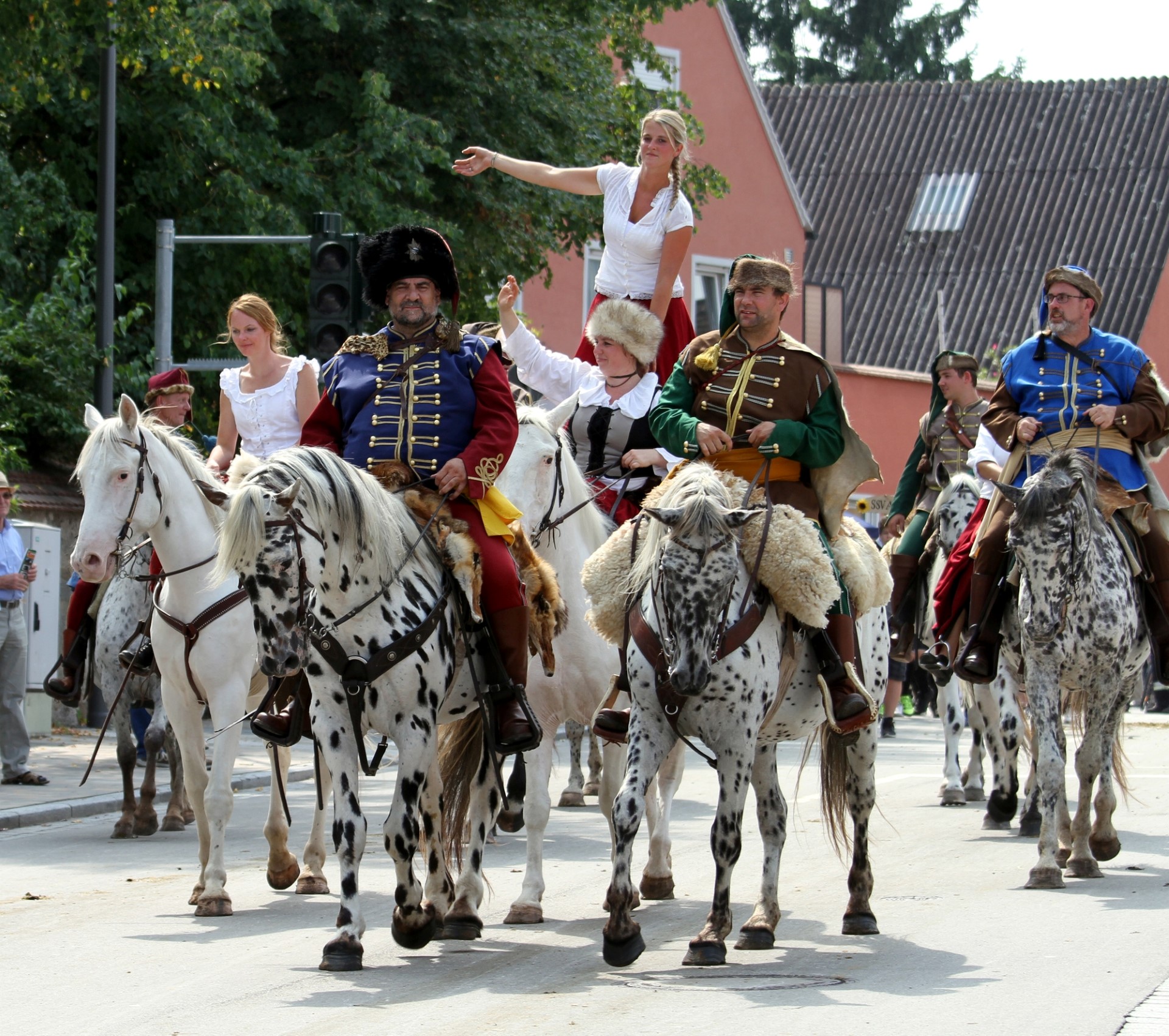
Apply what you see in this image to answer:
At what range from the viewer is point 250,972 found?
7.89 metres

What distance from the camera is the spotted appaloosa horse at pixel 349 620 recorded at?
7570 millimetres

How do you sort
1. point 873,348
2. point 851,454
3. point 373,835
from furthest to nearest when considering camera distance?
point 873,348 → point 373,835 → point 851,454

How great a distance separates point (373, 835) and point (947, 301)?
37710mm

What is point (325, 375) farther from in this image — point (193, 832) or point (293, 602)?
point (193, 832)

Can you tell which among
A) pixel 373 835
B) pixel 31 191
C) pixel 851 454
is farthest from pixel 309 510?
pixel 31 191

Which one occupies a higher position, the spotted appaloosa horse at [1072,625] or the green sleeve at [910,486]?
the green sleeve at [910,486]

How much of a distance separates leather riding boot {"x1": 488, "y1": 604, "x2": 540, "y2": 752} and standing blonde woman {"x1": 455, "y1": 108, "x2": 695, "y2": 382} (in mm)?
3093

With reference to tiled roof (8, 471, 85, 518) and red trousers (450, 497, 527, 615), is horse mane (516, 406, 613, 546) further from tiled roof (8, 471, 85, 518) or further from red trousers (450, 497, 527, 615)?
tiled roof (8, 471, 85, 518)

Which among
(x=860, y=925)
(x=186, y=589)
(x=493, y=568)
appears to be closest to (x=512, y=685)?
(x=493, y=568)

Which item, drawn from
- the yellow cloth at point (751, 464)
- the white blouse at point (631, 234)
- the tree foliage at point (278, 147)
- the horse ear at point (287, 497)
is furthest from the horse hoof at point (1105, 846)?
the tree foliage at point (278, 147)

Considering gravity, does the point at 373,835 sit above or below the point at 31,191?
below

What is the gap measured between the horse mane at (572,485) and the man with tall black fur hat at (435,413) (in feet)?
2.69

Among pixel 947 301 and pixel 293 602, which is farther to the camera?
pixel 947 301

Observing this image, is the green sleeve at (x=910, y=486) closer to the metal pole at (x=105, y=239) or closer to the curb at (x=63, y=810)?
the curb at (x=63, y=810)
